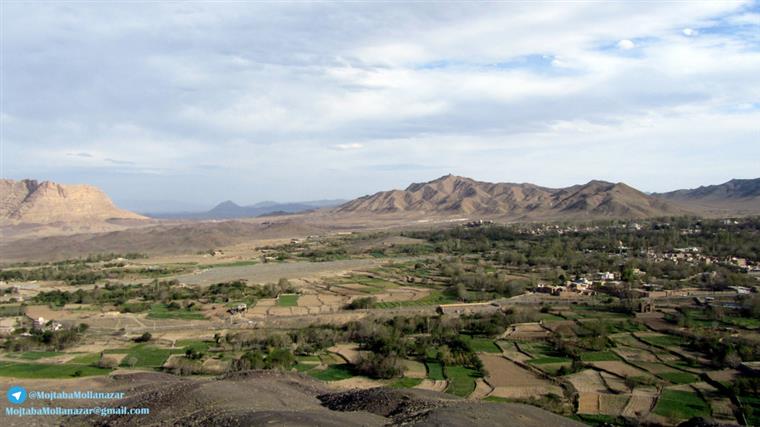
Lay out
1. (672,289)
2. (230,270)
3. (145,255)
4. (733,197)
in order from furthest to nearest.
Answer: (733,197) → (145,255) → (230,270) → (672,289)

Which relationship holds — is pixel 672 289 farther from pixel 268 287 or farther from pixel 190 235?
pixel 190 235

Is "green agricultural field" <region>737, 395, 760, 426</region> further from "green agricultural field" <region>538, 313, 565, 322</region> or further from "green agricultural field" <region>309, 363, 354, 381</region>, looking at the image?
"green agricultural field" <region>538, 313, 565, 322</region>

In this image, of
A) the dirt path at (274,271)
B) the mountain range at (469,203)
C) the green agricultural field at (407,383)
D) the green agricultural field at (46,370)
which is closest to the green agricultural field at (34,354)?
the green agricultural field at (46,370)

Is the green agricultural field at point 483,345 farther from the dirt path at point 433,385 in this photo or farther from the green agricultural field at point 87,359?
the green agricultural field at point 87,359

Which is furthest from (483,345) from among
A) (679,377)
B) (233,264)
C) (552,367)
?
(233,264)

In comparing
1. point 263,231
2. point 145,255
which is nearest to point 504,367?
point 145,255

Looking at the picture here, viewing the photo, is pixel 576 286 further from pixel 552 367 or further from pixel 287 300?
pixel 287 300

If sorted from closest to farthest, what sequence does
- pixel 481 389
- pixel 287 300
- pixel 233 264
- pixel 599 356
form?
pixel 481 389 < pixel 599 356 < pixel 287 300 < pixel 233 264
